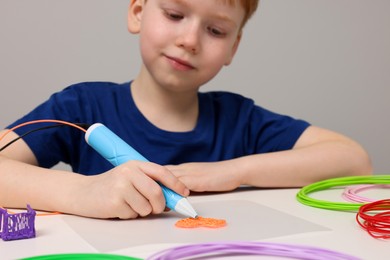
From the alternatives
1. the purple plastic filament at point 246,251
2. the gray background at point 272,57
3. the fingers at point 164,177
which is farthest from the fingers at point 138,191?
the gray background at point 272,57

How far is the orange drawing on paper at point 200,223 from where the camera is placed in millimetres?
550

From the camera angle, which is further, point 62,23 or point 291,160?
point 62,23

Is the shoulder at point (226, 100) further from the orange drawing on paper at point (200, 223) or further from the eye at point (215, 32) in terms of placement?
the orange drawing on paper at point (200, 223)

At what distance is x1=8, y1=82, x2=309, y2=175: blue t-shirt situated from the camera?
2.89 ft

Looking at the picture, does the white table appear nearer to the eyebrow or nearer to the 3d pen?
the 3d pen

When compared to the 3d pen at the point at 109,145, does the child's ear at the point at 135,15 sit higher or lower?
higher

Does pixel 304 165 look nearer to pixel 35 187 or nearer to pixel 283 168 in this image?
pixel 283 168

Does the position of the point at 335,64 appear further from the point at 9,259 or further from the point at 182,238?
the point at 9,259

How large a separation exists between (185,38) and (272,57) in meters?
0.83

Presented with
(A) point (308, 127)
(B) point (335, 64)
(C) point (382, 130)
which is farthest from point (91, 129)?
(C) point (382, 130)

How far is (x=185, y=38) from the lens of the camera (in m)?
0.83

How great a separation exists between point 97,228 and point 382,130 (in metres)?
1.40

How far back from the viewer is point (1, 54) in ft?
4.46

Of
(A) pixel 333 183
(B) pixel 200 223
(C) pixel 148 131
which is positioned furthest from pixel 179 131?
(B) pixel 200 223
